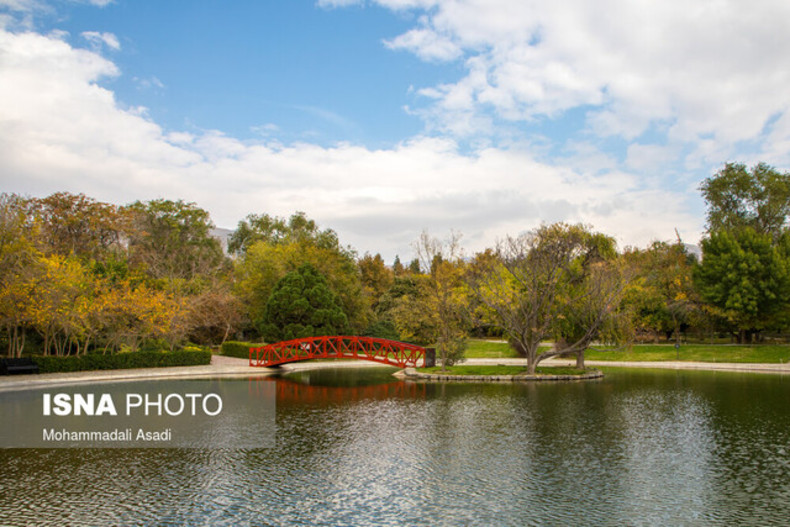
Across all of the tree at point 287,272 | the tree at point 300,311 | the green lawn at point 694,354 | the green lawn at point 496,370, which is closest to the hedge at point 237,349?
the tree at point 300,311

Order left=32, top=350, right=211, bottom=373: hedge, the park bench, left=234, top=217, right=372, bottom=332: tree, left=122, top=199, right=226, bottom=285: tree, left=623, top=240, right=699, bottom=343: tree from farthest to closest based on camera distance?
left=122, top=199, right=226, bottom=285: tree
left=234, top=217, right=372, bottom=332: tree
left=623, top=240, right=699, bottom=343: tree
left=32, top=350, right=211, bottom=373: hedge
the park bench

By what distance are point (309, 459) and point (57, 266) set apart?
21798 millimetres

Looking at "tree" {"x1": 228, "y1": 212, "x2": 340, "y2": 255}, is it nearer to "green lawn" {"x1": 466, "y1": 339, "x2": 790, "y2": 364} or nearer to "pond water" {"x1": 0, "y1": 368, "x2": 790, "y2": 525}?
"green lawn" {"x1": 466, "y1": 339, "x2": 790, "y2": 364}

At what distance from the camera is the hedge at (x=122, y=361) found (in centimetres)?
2953

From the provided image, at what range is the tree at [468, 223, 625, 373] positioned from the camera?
32906mm

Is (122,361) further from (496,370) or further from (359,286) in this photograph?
(359,286)

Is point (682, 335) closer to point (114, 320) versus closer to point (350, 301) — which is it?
point (350, 301)

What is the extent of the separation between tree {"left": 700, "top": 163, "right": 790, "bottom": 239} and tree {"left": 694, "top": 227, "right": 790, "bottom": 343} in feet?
12.8

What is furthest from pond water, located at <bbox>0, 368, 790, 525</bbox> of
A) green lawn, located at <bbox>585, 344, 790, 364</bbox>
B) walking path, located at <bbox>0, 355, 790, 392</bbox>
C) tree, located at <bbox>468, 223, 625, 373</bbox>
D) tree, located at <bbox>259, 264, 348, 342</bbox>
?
tree, located at <bbox>259, 264, 348, 342</bbox>

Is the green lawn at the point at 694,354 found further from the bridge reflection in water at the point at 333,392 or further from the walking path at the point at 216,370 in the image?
the bridge reflection in water at the point at 333,392

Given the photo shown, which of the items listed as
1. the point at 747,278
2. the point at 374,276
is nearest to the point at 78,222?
the point at 374,276

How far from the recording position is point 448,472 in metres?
13.3

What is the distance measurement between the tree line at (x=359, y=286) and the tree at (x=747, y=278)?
4.4 inches

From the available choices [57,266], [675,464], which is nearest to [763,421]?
[675,464]
